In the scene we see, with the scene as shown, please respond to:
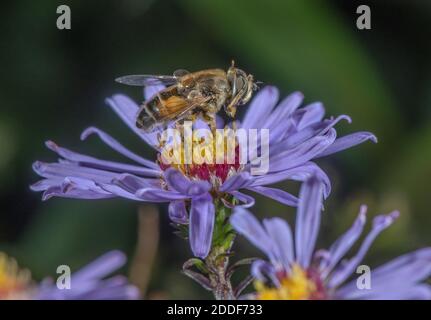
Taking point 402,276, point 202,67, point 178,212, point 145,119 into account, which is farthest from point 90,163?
point 202,67

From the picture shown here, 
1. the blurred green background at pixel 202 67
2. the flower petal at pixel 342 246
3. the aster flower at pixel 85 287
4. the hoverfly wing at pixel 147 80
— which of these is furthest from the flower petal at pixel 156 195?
the blurred green background at pixel 202 67

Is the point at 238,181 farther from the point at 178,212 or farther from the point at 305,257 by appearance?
the point at 305,257

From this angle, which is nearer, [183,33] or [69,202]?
[69,202]

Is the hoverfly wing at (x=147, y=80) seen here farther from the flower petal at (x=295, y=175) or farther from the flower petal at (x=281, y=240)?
the flower petal at (x=281, y=240)

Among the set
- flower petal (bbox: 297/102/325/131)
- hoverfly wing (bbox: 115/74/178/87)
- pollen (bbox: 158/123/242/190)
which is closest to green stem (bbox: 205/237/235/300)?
pollen (bbox: 158/123/242/190)

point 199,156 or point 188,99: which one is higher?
point 188,99
